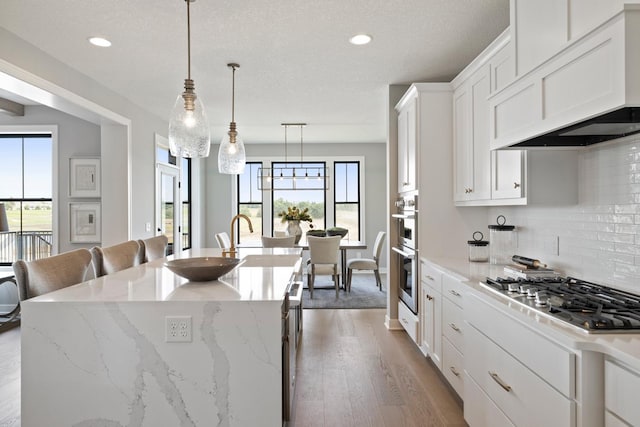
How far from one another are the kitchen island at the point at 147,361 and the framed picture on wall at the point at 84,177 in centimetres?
334

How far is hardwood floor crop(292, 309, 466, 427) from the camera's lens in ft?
8.08

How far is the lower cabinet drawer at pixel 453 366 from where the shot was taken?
2508mm

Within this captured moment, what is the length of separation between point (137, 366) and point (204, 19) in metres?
2.27

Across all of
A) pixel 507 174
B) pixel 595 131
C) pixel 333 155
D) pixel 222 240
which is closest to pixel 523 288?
pixel 595 131

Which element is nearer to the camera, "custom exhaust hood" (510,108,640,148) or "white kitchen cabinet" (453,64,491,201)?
"custom exhaust hood" (510,108,640,148)

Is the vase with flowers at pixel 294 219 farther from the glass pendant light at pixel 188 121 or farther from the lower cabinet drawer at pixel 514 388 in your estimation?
the lower cabinet drawer at pixel 514 388

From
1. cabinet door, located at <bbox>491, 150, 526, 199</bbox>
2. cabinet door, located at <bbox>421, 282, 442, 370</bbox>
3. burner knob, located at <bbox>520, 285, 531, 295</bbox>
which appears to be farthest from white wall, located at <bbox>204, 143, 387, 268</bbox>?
burner knob, located at <bbox>520, 285, 531, 295</bbox>

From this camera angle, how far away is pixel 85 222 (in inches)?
184

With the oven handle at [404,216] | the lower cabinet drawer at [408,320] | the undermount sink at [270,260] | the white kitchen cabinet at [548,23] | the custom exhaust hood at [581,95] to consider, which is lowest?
the lower cabinet drawer at [408,320]

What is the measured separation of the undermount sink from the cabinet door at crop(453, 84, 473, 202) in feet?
4.89

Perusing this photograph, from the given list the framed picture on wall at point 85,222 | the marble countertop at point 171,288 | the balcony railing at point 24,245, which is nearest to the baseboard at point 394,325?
the marble countertop at point 171,288

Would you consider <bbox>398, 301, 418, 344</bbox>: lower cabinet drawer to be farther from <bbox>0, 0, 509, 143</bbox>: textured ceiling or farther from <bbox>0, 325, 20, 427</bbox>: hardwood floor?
<bbox>0, 325, 20, 427</bbox>: hardwood floor

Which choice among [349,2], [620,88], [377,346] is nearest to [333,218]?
[377,346]

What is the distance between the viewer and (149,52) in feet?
10.9
